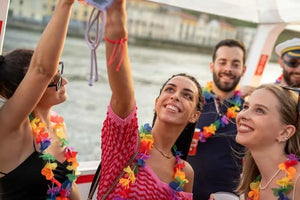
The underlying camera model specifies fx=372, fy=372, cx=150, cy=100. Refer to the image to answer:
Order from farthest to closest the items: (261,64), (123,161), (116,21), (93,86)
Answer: (93,86)
(261,64)
(123,161)
(116,21)

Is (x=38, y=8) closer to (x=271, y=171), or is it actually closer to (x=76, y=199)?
(x=76, y=199)

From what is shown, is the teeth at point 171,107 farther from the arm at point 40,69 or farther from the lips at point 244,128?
the arm at point 40,69

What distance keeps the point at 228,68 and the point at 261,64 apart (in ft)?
4.67

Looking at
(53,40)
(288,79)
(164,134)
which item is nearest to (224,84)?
(288,79)

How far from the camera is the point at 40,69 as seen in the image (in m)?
1.28

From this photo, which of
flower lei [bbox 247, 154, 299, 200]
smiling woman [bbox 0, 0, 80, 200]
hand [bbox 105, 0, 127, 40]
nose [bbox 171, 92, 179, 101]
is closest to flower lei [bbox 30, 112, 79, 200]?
smiling woman [bbox 0, 0, 80, 200]

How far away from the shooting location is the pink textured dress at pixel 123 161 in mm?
1365

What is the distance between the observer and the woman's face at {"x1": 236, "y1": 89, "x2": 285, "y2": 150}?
168 centimetres

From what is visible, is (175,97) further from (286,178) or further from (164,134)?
(286,178)

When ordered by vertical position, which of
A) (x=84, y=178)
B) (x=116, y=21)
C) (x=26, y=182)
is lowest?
(x=84, y=178)

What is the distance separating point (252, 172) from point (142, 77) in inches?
810

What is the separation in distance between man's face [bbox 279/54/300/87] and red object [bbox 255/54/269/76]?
105 centimetres

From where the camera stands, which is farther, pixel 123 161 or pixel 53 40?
pixel 123 161

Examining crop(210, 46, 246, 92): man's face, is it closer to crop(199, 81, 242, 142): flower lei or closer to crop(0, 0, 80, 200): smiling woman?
crop(199, 81, 242, 142): flower lei
